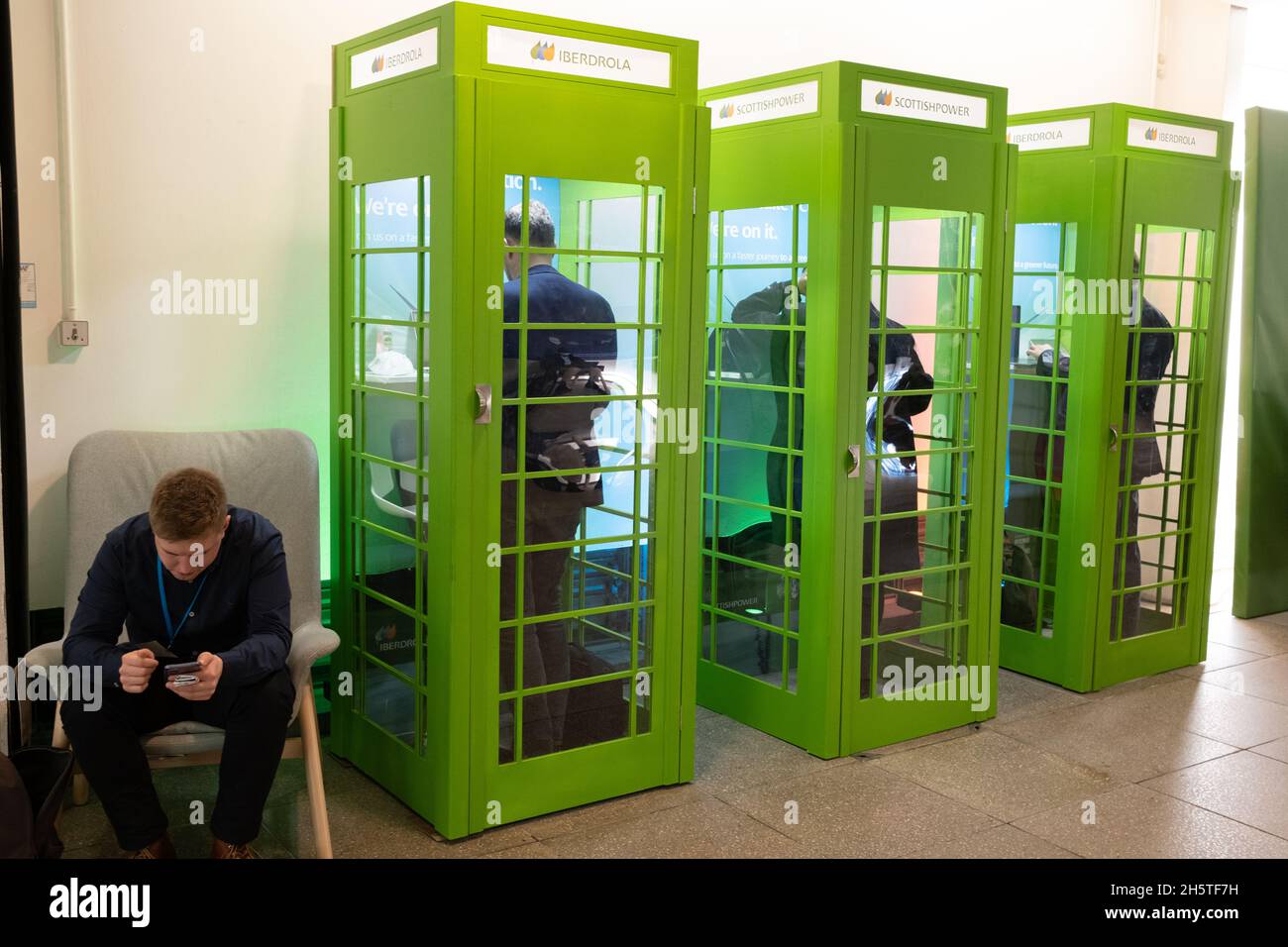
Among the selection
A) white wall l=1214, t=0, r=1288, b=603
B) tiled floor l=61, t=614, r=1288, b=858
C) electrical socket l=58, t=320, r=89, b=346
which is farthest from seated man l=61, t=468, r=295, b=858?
white wall l=1214, t=0, r=1288, b=603

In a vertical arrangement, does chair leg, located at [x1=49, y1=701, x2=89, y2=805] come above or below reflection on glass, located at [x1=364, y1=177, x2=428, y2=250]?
below

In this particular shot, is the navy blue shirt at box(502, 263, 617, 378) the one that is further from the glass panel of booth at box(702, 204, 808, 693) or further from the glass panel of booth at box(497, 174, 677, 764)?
the glass panel of booth at box(702, 204, 808, 693)

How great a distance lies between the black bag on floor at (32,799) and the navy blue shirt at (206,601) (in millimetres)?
296

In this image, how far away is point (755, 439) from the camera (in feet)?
14.6

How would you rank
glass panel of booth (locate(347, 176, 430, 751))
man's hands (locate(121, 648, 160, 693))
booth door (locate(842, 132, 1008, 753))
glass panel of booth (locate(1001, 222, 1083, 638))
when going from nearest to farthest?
man's hands (locate(121, 648, 160, 693)) < glass panel of booth (locate(347, 176, 430, 751)) < booth door (locate(842, 132, 1008, 753)) < glass panel of booth (locate(1001, 222, 1083, 638))

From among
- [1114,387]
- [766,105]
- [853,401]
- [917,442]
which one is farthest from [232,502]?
[1114,387]

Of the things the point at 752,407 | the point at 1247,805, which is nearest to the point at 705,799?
the point at 752,407

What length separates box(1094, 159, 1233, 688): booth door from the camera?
5016 mm

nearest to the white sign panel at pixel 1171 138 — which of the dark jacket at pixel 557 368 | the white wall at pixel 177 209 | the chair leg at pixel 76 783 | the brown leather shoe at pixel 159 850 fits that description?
the white wall at pixel 177 209

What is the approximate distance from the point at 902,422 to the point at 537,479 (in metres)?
1.41

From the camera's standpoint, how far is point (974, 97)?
434cm

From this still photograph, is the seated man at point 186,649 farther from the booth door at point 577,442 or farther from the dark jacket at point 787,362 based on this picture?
the dark jacket at point 787,362

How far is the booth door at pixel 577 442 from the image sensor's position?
11.3ft

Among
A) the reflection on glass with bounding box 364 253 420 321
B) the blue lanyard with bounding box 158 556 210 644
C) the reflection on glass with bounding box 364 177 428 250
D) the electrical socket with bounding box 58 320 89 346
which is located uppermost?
the reflection on glass with bounding box 364 177 428 250
